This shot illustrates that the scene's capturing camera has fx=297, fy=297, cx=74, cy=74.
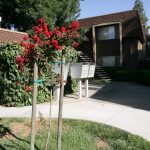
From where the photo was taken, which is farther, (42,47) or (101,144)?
(101,144)

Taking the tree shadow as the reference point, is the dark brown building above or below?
above

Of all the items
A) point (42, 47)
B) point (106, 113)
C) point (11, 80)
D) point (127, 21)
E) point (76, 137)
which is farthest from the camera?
point (127, 21)

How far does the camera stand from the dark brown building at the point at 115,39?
1083 inches

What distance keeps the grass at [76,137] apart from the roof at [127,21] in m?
20.9

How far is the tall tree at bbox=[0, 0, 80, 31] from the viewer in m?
22.9

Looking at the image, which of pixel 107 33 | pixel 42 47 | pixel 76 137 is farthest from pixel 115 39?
pixel 42 47

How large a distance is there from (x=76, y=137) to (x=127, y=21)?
2294 centimetres

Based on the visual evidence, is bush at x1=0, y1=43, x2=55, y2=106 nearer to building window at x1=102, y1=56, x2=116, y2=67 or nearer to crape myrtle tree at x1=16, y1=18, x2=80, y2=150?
crape myrtle tree at x1=16, y1=18, x2=80, y2=150

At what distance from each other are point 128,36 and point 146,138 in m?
21.7

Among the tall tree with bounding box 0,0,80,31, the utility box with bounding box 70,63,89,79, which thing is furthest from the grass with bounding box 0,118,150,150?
the tall tree with bounding box 0,0,80,31

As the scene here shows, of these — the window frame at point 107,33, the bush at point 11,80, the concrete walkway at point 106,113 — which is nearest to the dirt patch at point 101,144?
the concrete walkway at point 106,113

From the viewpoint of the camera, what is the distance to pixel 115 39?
28219 mm

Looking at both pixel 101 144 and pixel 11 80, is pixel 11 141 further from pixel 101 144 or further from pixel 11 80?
pixel 11 80

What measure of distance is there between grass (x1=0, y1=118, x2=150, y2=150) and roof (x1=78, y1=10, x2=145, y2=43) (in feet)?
68.7
